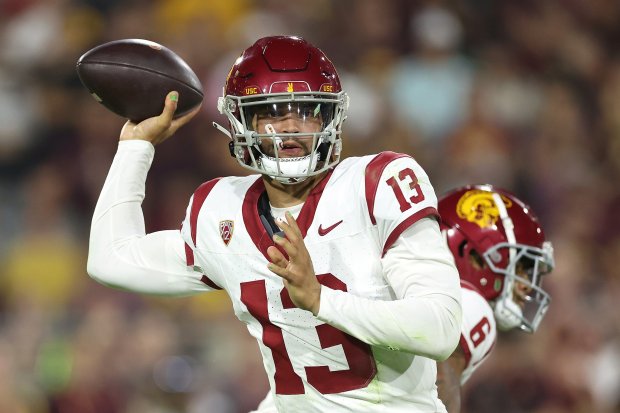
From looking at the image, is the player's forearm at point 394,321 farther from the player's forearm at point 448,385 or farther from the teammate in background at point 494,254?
the teammate in background at point 494,254

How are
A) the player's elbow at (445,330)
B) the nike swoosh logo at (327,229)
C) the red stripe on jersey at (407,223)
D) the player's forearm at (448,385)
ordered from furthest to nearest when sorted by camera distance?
the player's forearm at (448,385) < the nike swoosh logo at (327,229) < the red stripe on jersey at (407,223) < the player's elbow at (445,330)

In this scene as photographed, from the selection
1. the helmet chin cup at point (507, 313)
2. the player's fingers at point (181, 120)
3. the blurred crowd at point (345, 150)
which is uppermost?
the player's fingers at point (181, 120)

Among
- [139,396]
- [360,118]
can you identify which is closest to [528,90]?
[360,118]

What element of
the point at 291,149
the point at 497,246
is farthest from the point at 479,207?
the point at 291,149

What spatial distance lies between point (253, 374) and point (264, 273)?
2738mm

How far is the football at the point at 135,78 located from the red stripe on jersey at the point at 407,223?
2.67ft

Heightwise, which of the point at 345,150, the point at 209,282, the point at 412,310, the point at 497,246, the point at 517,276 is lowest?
the point at 345,150

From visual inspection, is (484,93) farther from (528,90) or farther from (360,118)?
(360,118)

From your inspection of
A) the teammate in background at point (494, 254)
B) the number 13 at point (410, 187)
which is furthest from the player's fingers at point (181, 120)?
the teammate in background at point (494, 254)

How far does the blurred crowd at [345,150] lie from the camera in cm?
538

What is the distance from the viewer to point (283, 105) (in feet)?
8.66

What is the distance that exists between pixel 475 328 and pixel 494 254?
0.86 feet

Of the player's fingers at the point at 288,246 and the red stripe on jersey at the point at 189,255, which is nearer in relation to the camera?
the player's fingers at the point at 288,246

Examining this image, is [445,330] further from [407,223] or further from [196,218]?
[196,218]
